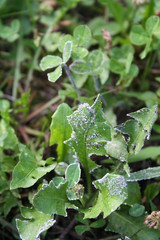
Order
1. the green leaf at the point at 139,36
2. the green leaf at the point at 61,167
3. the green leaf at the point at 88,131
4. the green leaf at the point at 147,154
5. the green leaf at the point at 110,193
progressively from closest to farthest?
the green leaf at the point at 110,193, the green leaf at the point at 88,131, the green leaf at the point at 61,167, the green leaf at the point at 147,154, the green leaf at the point at 139,36

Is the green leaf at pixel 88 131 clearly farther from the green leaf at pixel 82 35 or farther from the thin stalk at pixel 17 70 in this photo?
the thin stalk at pixel 17 70

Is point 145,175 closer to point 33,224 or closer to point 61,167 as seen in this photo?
point 61,167

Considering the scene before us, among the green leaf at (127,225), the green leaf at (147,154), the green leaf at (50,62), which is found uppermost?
the green leaf at (50,62)

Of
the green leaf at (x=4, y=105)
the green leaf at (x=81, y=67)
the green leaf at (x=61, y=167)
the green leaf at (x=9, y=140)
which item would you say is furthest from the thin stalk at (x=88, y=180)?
the green leaf at (x=4, y=105)

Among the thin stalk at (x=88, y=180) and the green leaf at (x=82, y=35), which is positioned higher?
the green leaf at (x=82, y=35)

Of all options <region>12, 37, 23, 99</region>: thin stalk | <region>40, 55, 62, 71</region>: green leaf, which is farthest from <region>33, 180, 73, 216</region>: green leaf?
<region>12, 37, 23, 99</region>: thin stalk

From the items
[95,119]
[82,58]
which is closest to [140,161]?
[95,119]
